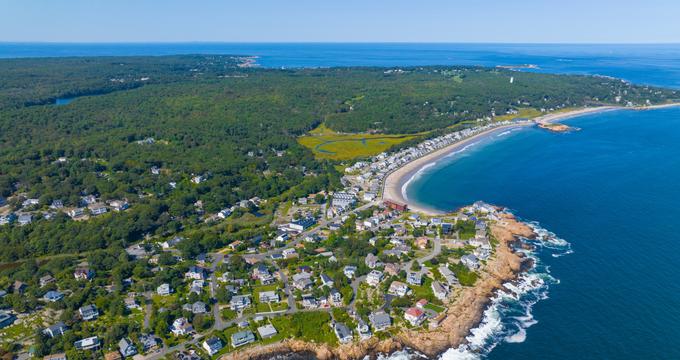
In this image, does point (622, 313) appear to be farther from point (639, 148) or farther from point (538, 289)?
point (639, 148)

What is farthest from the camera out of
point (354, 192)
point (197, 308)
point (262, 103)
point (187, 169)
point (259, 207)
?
point (262, 103)

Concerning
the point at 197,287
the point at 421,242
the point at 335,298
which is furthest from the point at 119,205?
the point at 421,242

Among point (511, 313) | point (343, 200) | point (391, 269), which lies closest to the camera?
point (511, 313)

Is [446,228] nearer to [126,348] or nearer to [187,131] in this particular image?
[126,348]

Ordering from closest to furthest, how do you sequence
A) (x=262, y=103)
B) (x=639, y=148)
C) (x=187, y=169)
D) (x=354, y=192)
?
(x=354, y=192) → (x=187, y=169) → (x=639, y=148) → (x=262, y=103)

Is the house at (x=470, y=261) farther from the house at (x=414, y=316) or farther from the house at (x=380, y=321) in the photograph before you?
the house at (x=380, y=321)

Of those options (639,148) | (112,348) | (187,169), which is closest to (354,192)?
(187,169)
